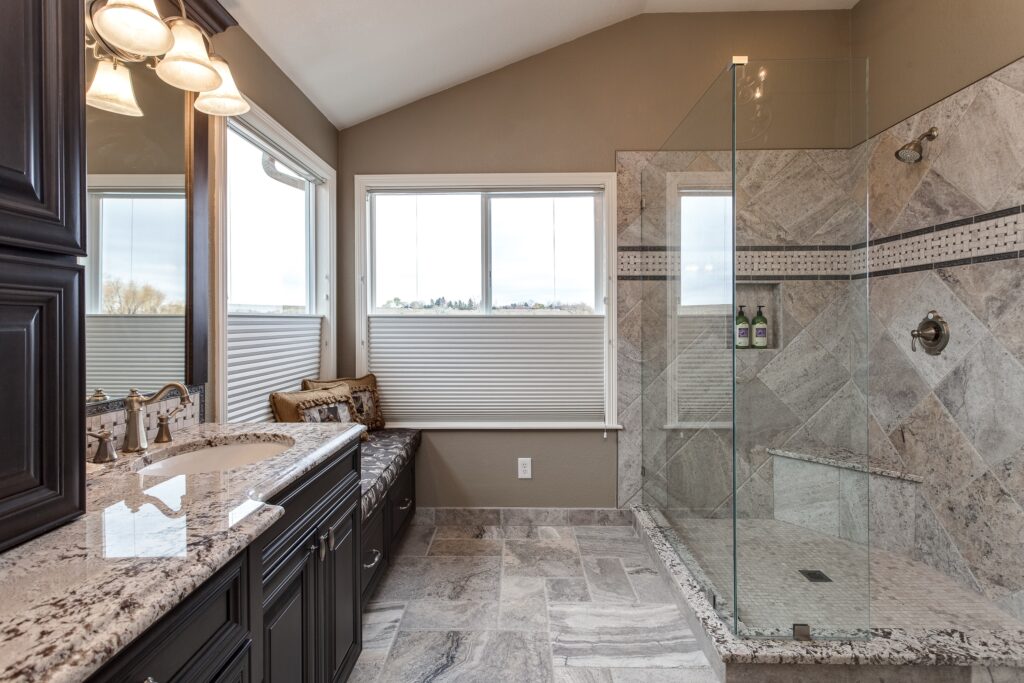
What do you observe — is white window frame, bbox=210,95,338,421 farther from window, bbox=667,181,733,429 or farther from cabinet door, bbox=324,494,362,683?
window, bbox=667,181,733,429

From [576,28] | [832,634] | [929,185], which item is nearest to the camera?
[832,634]

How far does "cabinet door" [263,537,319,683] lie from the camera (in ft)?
3.65

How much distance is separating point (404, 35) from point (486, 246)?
117 cm

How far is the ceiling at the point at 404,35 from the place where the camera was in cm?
206

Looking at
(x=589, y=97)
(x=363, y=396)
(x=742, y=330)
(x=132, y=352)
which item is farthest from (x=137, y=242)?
(x=589, y=97)

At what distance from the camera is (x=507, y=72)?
2.96 metres

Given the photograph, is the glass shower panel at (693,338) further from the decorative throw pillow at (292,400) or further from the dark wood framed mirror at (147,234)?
the dark wood framed mirror at (147,234)

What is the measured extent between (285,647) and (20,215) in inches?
41.1

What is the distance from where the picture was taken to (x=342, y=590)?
156 centimetres

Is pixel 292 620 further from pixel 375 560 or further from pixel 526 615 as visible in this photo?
pixel 526 615

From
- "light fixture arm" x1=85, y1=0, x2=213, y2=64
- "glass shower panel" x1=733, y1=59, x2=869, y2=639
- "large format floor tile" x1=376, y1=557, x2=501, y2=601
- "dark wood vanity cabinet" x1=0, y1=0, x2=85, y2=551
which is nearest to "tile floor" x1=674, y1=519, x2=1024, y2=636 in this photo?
"glass shower panel" x1=733, y1=59, x2=869, y2=639

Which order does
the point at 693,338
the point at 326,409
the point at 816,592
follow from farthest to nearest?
the point at 326,409 → the point at 693,338 → the point at 816,592

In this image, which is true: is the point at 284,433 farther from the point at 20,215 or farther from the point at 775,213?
the point at 775,213

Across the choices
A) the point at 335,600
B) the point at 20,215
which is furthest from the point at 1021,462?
the point at 20,215
